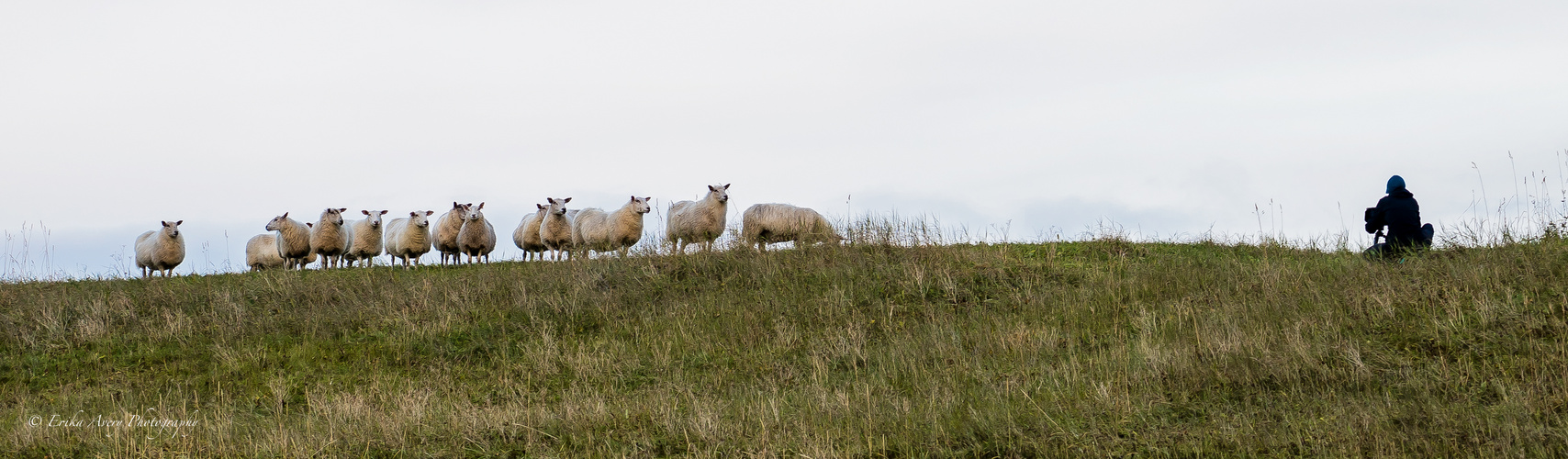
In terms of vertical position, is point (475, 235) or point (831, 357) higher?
point (475, 235)

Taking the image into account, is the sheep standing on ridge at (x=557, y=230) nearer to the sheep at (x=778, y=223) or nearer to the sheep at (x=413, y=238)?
the sheep at (x=413, y=238)

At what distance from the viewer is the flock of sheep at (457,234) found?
18.3 metres

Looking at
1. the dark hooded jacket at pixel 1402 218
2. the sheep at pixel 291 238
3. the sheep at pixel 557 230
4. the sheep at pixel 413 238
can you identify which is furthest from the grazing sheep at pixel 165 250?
the dark hooded jacket at pixel 1402 218

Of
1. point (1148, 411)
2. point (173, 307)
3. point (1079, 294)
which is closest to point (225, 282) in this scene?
point (173, 307)

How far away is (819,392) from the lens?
26.3ft

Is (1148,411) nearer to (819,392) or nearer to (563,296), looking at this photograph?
(819,392)

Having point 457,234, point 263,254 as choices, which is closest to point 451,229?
point 457,234

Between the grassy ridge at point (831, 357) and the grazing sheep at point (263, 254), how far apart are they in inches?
315

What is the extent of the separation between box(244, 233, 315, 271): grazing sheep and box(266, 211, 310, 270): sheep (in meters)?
2.21

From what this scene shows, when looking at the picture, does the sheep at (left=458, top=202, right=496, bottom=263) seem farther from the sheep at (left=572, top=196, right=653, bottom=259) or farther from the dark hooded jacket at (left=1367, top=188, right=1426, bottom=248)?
the dark hooded jacket at (left=1367, top=188, right=1426, bottom=248)

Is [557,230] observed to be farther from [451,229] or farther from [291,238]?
[291,238]

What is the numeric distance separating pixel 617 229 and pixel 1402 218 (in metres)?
12.7

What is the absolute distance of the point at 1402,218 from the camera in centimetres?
1192

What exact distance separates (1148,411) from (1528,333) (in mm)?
3603
